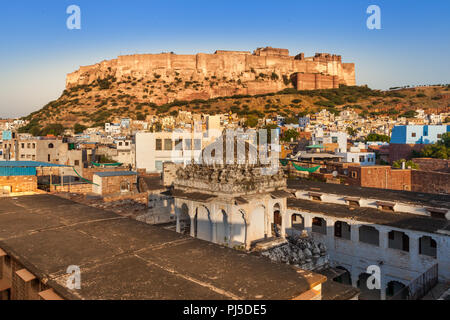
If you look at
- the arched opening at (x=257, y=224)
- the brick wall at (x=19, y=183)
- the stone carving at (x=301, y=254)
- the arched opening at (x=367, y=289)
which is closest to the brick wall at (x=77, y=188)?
the brick wall at (x=19, y=183)

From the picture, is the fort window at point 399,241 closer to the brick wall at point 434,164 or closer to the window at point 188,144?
the brick wall at point 434,164

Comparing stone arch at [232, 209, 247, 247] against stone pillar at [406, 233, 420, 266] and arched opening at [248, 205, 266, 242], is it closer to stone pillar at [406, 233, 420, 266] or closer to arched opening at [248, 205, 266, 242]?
arched opening at [248, 205, 266, 242]

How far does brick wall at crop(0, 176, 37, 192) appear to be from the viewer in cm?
1341

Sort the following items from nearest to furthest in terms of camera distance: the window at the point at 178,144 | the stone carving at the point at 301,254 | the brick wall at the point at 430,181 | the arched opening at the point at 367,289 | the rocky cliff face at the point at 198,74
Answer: the stone carving at the point at 301,254 → the arched opening at the point at 367,289 → the brick wall at the point at 430,181 → the window at the point at 178,144 → the rocky cliff face at the point at 198,74

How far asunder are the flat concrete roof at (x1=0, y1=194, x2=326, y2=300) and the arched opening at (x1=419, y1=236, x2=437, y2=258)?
37.7 feet

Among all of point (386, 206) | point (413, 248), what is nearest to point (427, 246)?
point (413, 248)

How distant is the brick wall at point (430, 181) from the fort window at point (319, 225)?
45.3 ft

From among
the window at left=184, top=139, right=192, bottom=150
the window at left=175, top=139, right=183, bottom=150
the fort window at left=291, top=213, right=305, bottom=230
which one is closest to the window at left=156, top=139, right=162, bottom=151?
the window at left=175, top=139, right=183, bottom=150

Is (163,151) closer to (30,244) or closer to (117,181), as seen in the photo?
(117,181)

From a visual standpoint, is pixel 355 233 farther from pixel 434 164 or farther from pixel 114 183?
pixel 434 164

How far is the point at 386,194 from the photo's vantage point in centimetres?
1859

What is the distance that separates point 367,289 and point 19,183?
1392cm

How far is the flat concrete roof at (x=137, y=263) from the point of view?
4980 millimetres

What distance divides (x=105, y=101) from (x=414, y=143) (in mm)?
86112
